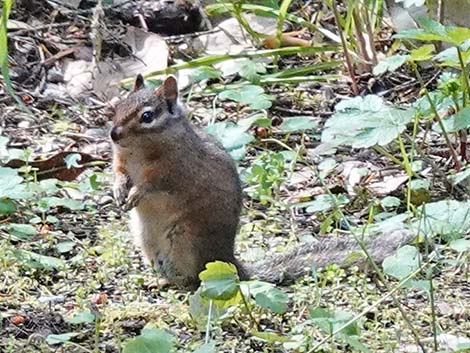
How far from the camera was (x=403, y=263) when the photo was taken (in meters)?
3.68

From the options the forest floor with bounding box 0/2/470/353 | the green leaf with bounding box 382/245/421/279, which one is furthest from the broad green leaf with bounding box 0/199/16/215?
the green leaf with bounding box 382/245/421/279

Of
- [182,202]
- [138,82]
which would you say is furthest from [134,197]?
[138,82]

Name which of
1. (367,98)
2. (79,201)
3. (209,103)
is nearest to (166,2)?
(209,103)

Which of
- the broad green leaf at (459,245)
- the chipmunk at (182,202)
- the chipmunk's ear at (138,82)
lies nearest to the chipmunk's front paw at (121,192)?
the chipmunk at (182,202)

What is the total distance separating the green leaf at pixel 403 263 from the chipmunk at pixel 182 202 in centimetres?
67

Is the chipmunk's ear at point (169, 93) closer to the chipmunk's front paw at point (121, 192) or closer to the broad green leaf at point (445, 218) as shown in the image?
the chipmunk's front paw at point (121, 192)

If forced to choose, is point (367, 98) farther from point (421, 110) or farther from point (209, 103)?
point (209, 103)

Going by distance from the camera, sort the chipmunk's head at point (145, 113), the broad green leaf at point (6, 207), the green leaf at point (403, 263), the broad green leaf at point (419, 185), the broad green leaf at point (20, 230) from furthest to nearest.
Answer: the broad green leaf at point (419, 185), the chipmunk's head at point (145, 113), the broad green leaf at point (20, 230), the broad green leaf at point (6, 207), the green leaf at point (403, 263)

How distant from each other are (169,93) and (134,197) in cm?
48

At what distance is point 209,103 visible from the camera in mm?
6359

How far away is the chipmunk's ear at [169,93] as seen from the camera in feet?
15.7

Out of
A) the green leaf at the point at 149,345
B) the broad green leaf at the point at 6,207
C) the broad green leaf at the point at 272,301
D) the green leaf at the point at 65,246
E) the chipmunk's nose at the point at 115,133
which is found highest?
the green leaf at the point at 149,345

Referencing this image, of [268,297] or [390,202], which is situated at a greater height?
[268,297]

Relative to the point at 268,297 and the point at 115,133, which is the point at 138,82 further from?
the point at 268,297
